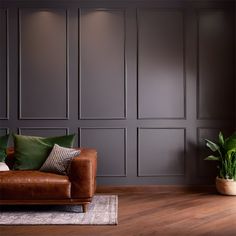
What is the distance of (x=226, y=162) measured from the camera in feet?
15.1

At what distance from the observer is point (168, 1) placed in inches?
193

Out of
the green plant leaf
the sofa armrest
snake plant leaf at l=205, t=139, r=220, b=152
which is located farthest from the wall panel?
the green plant leaf

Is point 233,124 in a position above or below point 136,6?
below

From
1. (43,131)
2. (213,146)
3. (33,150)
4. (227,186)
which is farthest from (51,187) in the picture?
(227,186)

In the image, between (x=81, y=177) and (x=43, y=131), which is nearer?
(x=81, y=177)

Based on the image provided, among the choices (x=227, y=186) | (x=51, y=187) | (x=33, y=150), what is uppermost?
(x=33, y=150)

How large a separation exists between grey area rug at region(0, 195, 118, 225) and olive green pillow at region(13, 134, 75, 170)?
1.49 feet

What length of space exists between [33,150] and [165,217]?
1628 millimetres

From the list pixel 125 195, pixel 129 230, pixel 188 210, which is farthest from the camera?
pixel 125 195

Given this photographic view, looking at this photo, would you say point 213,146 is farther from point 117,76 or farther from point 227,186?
point 117,76

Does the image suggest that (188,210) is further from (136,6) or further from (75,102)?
(136,6)

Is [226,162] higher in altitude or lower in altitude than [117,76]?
lower

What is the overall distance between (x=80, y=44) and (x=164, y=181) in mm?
2085

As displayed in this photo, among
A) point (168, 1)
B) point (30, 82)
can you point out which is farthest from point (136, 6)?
point (30, 82)
